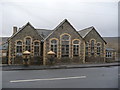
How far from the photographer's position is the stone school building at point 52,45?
68.5 feet

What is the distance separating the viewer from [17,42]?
823 inches

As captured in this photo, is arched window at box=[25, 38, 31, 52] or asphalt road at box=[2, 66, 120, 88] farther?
arched window at box=[25, 38, 31, 52]

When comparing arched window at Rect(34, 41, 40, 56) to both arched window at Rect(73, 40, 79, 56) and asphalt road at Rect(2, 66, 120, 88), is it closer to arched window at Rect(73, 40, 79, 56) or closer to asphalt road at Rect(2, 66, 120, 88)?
arched window at Rect(73, 40, 79, 56)

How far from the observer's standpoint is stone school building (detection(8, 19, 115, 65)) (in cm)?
2088

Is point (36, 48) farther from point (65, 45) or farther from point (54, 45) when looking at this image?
point (65, 45)

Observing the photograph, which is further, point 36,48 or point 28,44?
point 36,48

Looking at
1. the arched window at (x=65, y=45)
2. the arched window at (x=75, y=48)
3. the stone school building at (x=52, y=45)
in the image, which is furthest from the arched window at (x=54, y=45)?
the arched window at (x=75, y=48)

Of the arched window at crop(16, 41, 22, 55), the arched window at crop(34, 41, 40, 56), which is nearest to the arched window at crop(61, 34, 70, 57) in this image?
the arched window at crop(34, 41, 40, 56)

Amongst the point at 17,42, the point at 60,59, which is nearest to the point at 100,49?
the point at 60,59

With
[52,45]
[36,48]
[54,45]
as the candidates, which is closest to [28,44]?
[36,48]

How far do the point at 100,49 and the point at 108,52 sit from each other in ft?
9.24

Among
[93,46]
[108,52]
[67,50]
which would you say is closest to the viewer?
[67,50]

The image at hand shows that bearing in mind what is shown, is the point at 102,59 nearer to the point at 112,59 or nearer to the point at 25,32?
the point at 112,59

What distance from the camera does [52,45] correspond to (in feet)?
70.9
